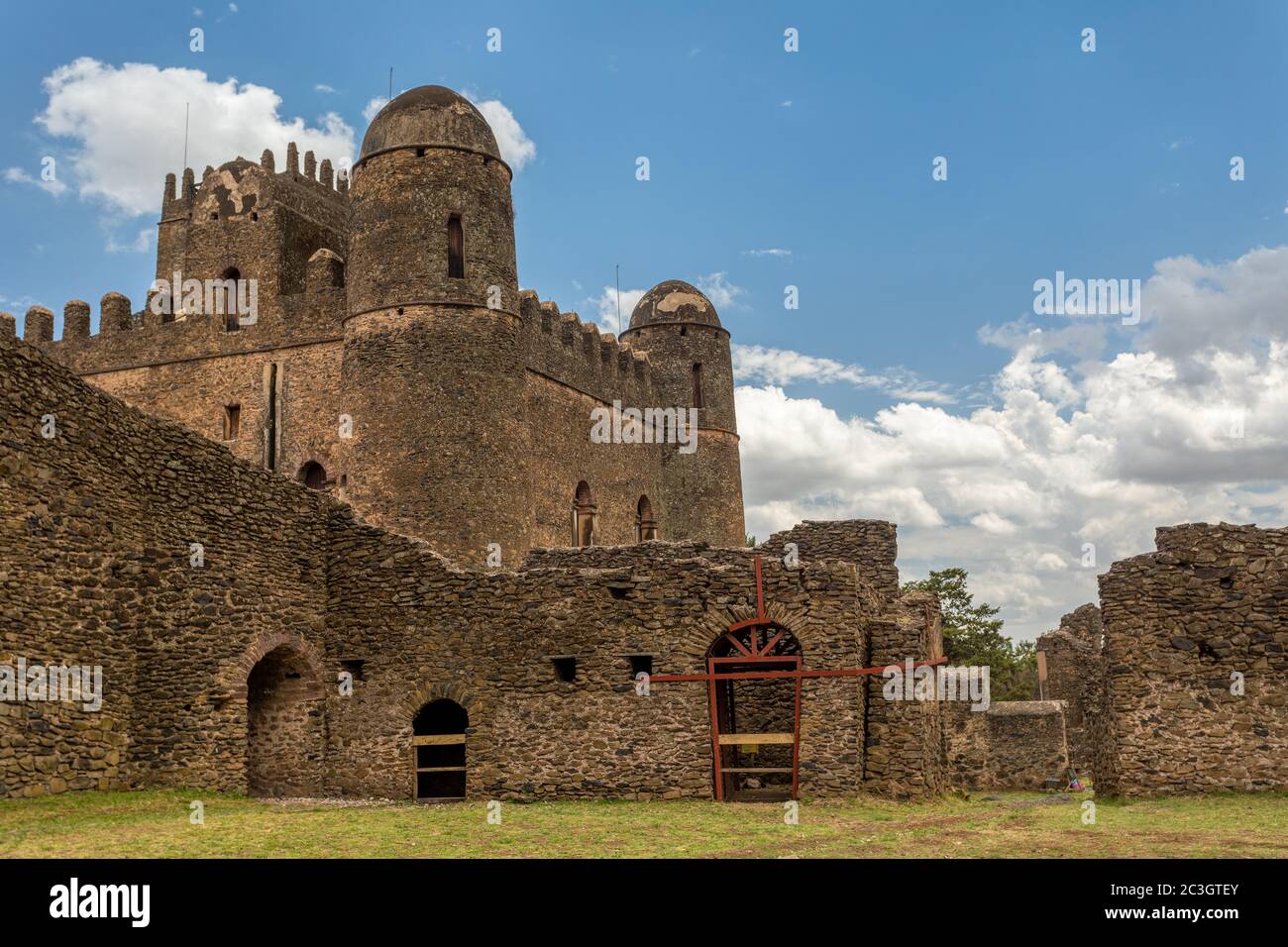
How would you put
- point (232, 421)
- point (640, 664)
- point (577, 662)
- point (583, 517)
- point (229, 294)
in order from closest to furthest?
point (640, 664)
point (577, 662)
point (232, 421)
point (229, 294)
point (583, 517)

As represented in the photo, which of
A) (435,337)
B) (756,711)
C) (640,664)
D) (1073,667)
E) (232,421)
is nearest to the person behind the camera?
(640,664)

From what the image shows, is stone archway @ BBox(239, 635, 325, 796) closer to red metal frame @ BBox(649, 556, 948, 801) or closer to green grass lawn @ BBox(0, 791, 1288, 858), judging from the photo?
green grass lawn @ BBox(0, 791, 1288, 858)

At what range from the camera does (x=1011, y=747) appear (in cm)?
2217

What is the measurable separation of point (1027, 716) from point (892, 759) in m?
7.14

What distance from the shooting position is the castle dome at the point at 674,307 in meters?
39.3

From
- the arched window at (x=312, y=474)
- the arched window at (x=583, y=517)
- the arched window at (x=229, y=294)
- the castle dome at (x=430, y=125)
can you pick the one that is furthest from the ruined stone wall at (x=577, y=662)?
the arched window at (x=229, y=294)

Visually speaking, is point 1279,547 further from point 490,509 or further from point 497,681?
point 490,509

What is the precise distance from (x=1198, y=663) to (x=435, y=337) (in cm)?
1608

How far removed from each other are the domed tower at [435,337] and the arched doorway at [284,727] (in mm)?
6656

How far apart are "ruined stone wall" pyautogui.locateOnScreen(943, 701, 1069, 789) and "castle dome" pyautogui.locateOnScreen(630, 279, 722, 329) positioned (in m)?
19.9

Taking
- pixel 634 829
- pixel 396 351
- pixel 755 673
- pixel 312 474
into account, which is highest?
pixel 396 351

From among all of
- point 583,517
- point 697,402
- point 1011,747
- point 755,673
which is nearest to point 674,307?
point 697,402

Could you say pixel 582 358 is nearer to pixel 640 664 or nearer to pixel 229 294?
pixel 229 294

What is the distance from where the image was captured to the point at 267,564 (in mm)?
17594
